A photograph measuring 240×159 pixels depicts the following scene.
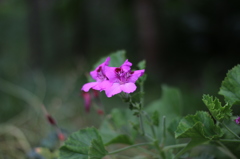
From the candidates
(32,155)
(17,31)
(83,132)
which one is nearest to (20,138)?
(32,155)

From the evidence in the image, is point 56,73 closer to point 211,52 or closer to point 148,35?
point 148,35

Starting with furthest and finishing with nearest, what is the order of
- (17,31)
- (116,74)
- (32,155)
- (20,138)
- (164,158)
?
1. (17,31)
2. (20,138)
3. (32,155)
4. (164,158)
5. (116,74)

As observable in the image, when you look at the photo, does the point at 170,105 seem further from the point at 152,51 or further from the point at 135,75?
the point at 152,51

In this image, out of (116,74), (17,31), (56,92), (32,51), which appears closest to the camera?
(116,74)

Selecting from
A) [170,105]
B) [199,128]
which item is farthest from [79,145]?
[170,105]

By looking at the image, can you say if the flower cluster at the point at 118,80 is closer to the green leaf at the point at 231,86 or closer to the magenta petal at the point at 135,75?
the magenta petal at the point at 135,75

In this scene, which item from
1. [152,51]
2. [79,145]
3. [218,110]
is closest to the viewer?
[218,110]

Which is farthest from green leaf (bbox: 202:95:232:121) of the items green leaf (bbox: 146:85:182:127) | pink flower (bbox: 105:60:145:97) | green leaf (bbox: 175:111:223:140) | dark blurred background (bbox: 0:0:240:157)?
dark blurred background (bbox: 0:0:240:157)
